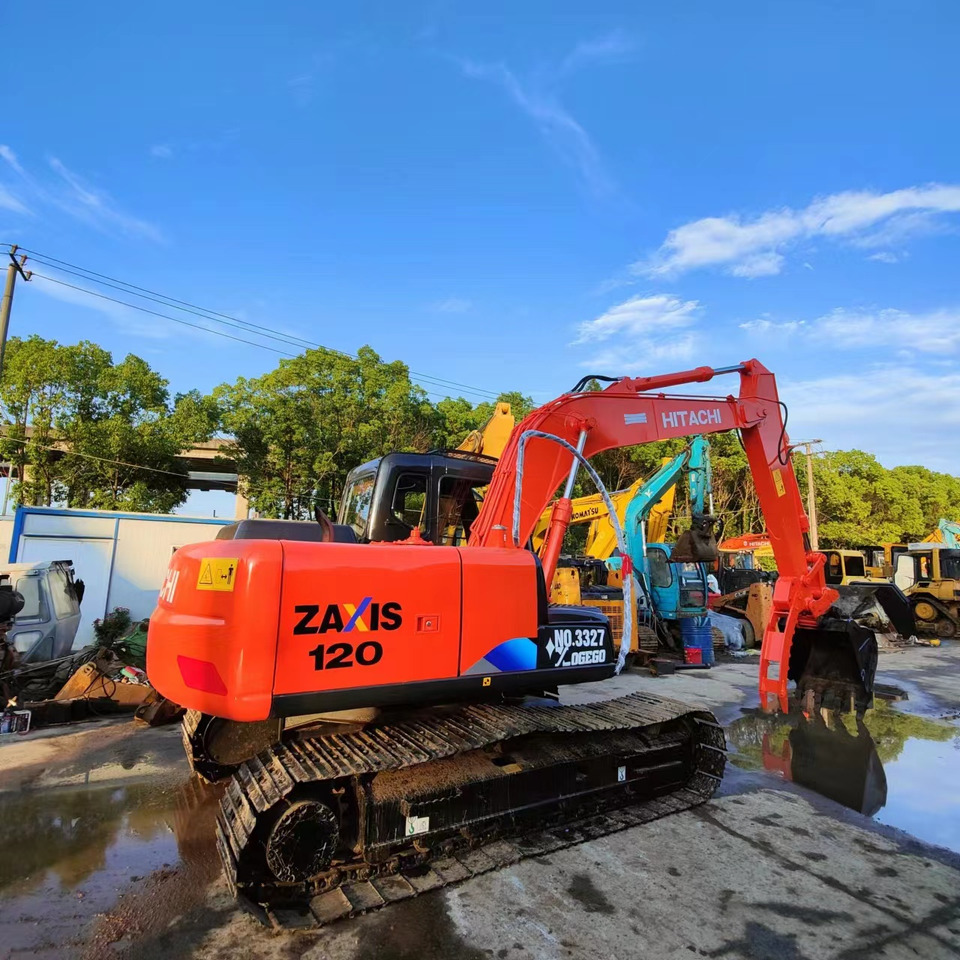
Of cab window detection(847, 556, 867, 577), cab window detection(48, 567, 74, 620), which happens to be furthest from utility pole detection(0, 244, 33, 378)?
cab window detection(847, 556, 867, 577)

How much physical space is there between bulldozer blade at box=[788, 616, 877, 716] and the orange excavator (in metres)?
3.50

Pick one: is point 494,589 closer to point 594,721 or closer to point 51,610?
point 594,721

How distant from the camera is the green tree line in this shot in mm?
17859

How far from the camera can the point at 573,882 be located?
11.2 ft

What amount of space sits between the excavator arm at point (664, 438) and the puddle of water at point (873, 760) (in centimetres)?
57

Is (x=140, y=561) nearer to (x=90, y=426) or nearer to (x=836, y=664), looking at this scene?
(x=90, y=426)

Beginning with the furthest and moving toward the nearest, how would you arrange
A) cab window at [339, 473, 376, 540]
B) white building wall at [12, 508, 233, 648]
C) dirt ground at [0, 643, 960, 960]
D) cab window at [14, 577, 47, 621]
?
white building wall at [12, 508, 233, 648] < cab window at [14, 577, 47, 621] < cab window at [339, 473, 376, 540] < dirt ground at [0, 643, 960, 960]

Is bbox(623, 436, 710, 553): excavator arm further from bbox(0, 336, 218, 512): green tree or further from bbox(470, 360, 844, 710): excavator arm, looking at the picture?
bbox(0, 336, 218, 512): green tree

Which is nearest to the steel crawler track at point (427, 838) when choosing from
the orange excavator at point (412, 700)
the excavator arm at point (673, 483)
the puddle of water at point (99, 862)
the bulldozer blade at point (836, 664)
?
the orange excavator at point (412, 700)

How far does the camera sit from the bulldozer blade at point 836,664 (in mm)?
7371

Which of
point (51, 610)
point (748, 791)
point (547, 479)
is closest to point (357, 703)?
point (547, 479)

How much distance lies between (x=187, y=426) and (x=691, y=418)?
17557mm

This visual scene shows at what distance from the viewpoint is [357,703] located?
3.28m

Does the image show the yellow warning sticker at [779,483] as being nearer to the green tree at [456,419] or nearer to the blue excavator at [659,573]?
the blue excavator at [659,573]
